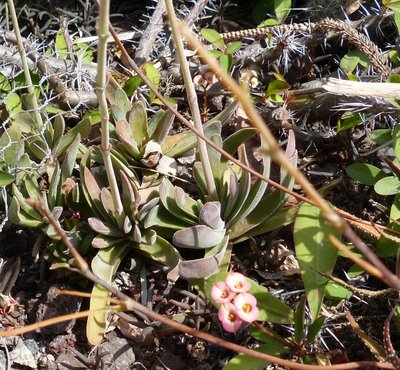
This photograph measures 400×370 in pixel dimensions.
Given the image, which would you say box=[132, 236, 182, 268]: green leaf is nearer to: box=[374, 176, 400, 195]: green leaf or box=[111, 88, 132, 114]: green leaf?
box=[111, 88, 132, 114]: green leaf

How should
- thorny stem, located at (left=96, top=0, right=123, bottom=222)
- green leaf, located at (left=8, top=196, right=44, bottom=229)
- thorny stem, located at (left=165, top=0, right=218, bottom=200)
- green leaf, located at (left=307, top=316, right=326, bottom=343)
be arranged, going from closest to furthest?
thorny stem, located at (left=96, top=0, right=123, bottom=222)
thorny stem, located at (left=165, top=0, right=218, bottom=200)
green leaf, located at (left=307, top=316, right=326, bottom=343)
green leaf, located at (left=8, top=196, right=44, bottom=229)

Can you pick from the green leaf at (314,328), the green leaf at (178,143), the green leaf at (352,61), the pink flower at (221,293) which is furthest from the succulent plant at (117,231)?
the green leaf at (352,61)

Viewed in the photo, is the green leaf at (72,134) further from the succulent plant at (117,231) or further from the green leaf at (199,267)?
the green leaf at (199,267)

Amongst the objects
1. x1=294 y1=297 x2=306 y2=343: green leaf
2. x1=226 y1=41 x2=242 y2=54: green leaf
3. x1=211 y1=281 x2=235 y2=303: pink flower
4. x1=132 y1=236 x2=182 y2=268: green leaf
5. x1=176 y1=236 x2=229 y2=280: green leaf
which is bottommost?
x1=294 y1=297 x2=306 y2=343: green leaf

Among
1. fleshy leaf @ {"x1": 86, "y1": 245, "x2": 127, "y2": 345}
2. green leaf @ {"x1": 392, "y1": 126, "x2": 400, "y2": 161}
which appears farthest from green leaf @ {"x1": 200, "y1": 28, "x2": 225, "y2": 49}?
fleshy leaf @ {"x1": 86, "y1": 245, "x2": 127, "y2": 345}

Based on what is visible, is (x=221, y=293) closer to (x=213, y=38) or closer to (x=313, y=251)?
(x=313, y=251)

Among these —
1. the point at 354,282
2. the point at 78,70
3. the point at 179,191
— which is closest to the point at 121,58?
the point at 78,70
